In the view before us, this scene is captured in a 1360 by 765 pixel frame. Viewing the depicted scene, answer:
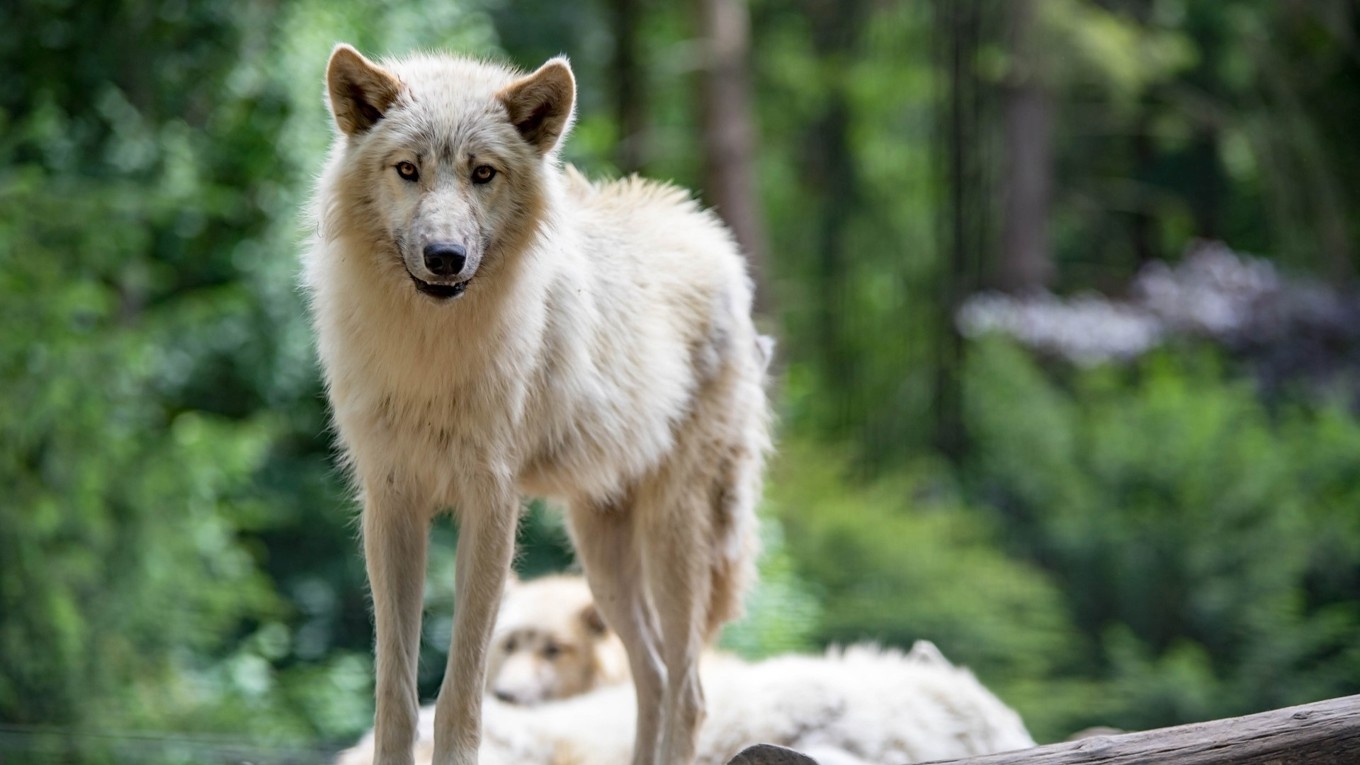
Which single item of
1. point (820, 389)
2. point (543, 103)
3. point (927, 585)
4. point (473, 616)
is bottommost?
point (820, 389)

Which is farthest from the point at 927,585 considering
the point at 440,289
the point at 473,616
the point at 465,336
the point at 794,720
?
the point at 440,289

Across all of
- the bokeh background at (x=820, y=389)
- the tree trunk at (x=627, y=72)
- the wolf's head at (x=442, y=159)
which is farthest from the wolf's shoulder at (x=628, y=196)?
the tree trunk at (x=627, y=72)

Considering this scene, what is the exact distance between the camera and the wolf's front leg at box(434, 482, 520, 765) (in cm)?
366

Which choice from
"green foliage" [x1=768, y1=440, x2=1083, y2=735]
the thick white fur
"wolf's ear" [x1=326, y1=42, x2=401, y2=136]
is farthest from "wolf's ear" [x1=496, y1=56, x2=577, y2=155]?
"green foliage" [x1=768, y1=440, x2=1083, y2=735]

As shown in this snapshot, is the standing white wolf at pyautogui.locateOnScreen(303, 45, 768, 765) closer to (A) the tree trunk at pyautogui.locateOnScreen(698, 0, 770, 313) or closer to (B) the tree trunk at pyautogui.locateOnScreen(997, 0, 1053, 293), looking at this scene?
(A) the tree trunk at pyautogui.locateOnScreen(698, 0, 770, 313)

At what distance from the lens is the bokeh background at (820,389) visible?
7.96 metres

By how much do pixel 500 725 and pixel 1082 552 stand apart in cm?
699

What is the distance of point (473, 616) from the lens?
3707 millimetres

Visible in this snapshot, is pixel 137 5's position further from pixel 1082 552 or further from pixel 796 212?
pixel 796 212

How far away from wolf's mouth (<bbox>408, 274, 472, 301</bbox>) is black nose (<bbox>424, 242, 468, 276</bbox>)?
0.15 feet

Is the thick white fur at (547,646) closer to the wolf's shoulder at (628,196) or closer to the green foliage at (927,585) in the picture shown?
the wolf's shoulder at (628,196)

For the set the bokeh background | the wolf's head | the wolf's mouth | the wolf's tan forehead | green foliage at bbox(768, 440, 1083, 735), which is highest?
the wolf's tan forehead

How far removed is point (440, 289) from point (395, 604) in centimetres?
90

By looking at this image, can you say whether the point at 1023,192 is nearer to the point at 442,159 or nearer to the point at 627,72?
the point at 627,72
